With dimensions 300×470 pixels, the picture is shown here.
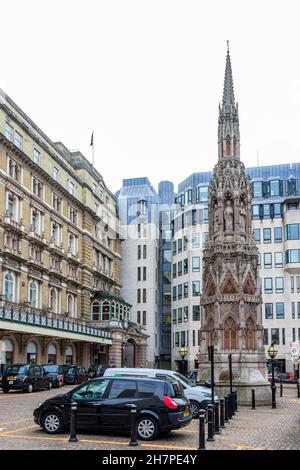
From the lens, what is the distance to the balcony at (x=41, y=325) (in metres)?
42.0

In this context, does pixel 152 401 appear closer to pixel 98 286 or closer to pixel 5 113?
pixel 5 113

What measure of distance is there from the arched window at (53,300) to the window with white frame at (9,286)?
8.12 metres

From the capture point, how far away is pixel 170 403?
15.8 m

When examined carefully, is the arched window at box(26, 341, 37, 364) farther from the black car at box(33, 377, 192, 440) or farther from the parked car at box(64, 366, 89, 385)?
the black car at box(33, 377, 192, 440)

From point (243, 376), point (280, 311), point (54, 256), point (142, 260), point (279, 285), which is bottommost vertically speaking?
point (243, 376)

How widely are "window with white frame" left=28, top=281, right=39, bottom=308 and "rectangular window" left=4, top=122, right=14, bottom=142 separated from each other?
13.2 meters

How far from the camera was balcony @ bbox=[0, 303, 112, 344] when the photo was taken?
4197 cm

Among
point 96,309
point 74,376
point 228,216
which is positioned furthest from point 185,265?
point 228,216

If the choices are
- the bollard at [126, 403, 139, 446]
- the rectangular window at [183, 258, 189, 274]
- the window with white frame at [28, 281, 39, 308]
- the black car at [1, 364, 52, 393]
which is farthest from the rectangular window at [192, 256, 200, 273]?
the bollard at [126, 403, 139, 446]

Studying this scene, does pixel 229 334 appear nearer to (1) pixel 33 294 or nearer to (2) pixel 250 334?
(2) pixel 250 334

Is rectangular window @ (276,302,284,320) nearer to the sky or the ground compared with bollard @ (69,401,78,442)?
nearer to the sky

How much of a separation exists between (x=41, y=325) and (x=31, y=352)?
23.9 ft

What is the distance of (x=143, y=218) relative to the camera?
85.6 m
